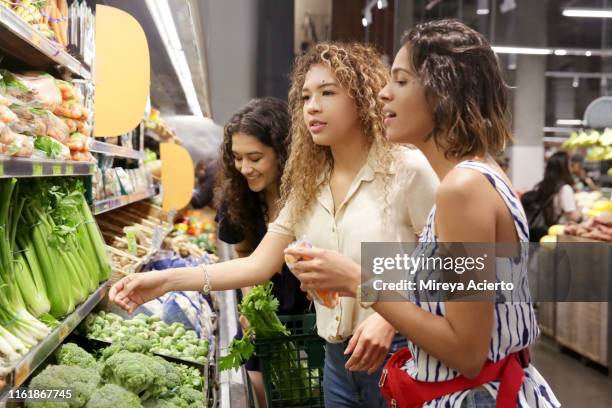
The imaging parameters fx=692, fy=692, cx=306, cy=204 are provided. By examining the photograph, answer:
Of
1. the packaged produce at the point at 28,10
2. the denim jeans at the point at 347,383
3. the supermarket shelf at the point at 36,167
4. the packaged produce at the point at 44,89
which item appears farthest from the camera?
the packaged produce at the point at 44,89

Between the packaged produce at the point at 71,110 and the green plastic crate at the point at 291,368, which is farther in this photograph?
the packaged produce at the point at 71,110

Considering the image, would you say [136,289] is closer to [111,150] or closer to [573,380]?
[111,150]

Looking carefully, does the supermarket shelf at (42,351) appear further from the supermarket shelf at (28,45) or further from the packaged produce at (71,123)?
the supermarket shelf at (28,45)

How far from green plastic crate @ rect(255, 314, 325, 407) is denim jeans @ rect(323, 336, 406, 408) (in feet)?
0.80

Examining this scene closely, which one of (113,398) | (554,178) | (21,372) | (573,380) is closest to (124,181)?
(113,398)

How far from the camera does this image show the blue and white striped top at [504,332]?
1.38 meters

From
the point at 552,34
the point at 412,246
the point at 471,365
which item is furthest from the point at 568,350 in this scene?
the point at 552,34

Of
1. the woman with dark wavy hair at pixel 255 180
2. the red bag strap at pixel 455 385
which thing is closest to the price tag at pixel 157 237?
the woman with dark wavy hair at pixel 255 180

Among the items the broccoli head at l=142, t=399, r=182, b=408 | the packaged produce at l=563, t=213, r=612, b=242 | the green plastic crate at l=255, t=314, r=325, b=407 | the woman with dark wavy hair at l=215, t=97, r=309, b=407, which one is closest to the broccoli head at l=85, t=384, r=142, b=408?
the broccoli head at l=142, t=399, r=182, b=408

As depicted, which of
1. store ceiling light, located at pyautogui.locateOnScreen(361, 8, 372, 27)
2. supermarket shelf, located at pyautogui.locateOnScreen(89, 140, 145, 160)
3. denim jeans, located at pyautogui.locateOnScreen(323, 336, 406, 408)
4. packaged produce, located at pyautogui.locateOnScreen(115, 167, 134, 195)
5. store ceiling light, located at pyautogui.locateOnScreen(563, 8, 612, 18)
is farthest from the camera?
store ceiling light, located at pyautogui.locateOnScreen(563, 8, 612, 18)

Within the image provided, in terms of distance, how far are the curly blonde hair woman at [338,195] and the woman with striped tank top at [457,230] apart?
0.55 metres

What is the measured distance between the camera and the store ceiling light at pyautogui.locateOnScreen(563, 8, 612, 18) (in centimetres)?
1011

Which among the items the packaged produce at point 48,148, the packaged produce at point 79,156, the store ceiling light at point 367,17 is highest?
the store ceiling light at point 367,17

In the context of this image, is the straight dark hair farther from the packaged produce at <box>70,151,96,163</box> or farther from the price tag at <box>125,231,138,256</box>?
the packaged produce at <box>70,151,96,163</box>
